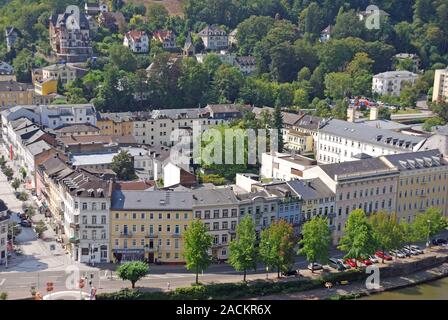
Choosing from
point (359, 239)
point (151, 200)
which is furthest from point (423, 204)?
point (151, 200)

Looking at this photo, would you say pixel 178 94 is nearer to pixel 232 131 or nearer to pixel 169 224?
pixel 232 131

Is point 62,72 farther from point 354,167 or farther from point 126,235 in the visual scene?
point 126,235

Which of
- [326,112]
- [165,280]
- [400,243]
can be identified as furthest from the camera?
[326,112]

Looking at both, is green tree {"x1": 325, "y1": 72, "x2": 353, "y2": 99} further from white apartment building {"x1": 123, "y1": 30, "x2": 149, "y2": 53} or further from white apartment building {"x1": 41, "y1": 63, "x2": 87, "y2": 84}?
white apartment building {"x1": 41, "y1": 63, "x2": 87, "y2": 84}

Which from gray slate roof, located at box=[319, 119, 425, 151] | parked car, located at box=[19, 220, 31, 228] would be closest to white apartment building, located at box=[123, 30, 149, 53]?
gray slate roof, located at box=[319, 119, 425, 151]

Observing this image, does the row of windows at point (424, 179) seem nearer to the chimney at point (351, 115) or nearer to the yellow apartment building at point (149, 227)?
the yellow apartment building at point (149, 227)

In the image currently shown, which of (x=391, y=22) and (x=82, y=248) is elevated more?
(x=391, y=22)
